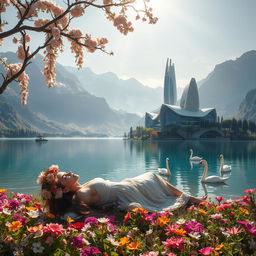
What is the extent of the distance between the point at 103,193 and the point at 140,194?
1227mm

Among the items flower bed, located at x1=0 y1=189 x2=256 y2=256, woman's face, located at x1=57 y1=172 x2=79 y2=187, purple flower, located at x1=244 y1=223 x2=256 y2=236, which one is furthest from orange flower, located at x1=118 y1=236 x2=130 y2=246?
woman's face, located at x1=57 y1=172 x2=79 y2=187

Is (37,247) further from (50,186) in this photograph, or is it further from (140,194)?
(140,194)

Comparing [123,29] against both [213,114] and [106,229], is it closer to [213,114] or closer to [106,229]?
[106,229]

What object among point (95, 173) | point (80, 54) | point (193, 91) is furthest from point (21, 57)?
point (193, 91)

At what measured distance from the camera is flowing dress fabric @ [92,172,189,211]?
7.92 meters

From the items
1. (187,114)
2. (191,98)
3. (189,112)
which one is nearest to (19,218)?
(187,114)

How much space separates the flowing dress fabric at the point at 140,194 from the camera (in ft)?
26.0

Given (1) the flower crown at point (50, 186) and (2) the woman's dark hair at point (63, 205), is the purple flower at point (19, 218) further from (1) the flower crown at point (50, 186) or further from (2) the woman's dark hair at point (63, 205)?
(2) the woman's dark hair at point (63, 205)

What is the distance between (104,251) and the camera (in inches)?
161

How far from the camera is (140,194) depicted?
27.7ft

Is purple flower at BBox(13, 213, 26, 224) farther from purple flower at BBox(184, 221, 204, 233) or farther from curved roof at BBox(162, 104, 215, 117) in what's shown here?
curved roof at BBox(162, 104, 215, 117)

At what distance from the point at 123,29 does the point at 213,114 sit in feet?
501

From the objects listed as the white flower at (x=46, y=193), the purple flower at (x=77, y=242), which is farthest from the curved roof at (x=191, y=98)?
the purple flower at (x=77, y=242)

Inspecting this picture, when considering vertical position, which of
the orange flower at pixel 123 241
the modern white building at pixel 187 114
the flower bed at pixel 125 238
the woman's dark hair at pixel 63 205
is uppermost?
the modern white building at pixel 187 114
